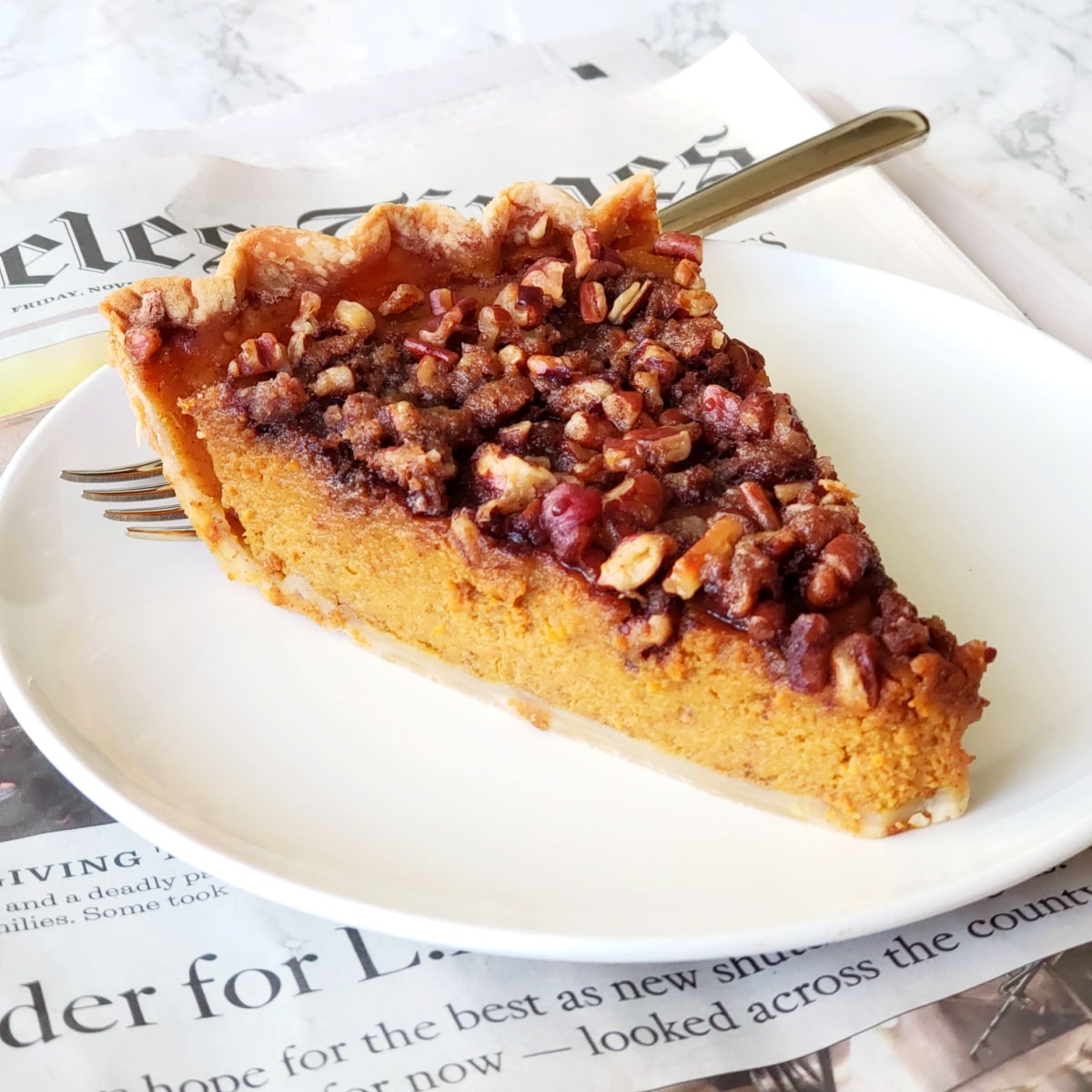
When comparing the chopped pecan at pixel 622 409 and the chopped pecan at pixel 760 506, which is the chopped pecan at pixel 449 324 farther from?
the chopped pecan at pixel 760 506

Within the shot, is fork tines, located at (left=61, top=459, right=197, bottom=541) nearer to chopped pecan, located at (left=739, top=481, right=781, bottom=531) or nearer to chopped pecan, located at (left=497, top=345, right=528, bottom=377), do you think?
chopped pecan, located at (left=497, top=345, right=528, bottom=377)

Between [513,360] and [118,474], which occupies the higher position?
[513,360]

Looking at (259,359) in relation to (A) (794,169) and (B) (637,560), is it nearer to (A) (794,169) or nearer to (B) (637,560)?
(B) (637,560)

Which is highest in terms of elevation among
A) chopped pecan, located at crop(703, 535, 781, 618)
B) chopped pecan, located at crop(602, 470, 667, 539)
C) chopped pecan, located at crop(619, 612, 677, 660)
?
chopped pecan, located at crop(602, 470, 667, 539)

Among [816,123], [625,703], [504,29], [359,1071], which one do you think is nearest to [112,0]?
[504,29]

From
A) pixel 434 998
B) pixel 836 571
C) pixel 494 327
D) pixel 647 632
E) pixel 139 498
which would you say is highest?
pixel 494 327

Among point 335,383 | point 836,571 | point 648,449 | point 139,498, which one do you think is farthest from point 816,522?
point 139,498

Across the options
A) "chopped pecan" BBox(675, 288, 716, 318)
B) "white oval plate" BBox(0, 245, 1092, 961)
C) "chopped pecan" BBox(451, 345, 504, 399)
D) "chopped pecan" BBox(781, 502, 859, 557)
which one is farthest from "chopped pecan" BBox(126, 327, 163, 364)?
"chopped pecan" BBox(781, 502, 859, 557)
